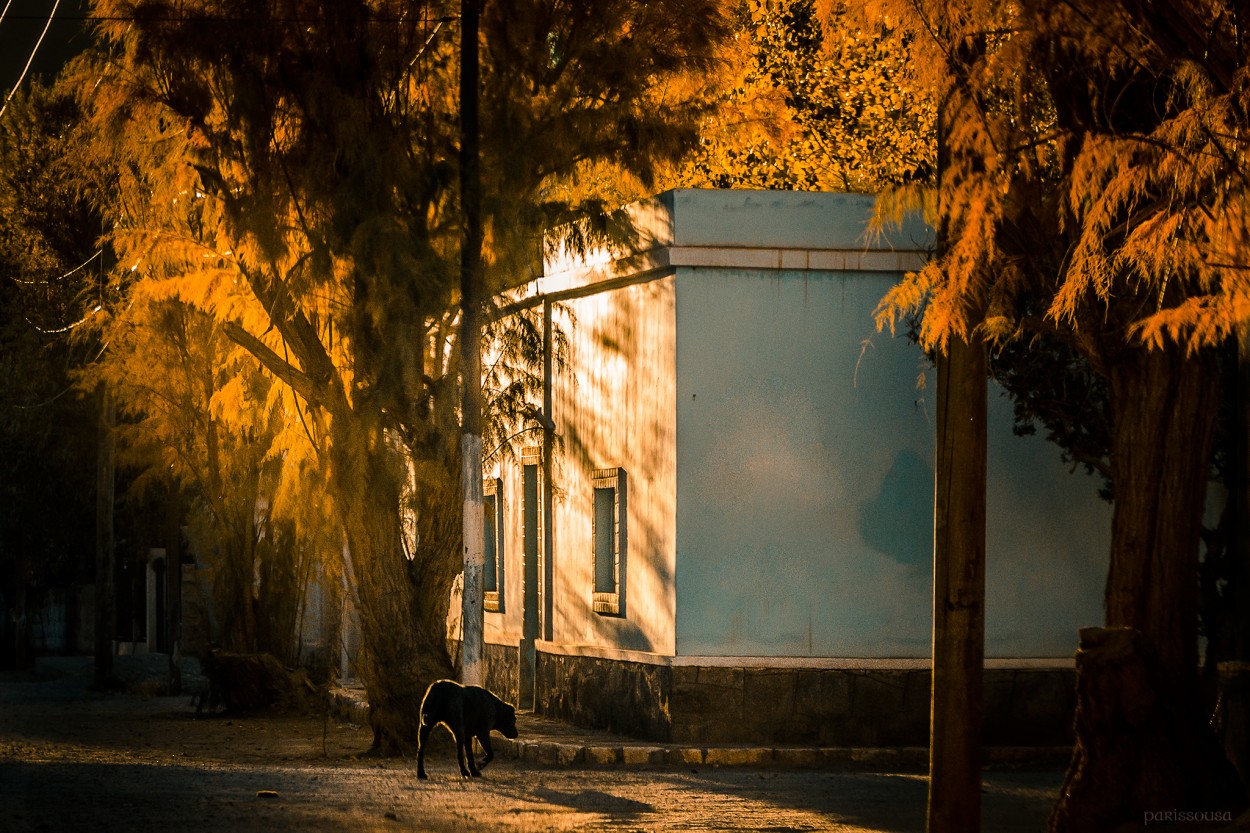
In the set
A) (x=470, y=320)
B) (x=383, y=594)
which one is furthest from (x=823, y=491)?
(x=383, y=594)

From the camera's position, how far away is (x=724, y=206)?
18359 millimetres

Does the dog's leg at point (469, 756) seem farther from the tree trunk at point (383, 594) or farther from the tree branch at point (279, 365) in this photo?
the tree branch at point (279, 365)

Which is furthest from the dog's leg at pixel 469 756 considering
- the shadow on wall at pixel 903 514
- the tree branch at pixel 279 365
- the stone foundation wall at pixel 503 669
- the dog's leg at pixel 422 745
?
the stone foundation wall at pixel 503 669

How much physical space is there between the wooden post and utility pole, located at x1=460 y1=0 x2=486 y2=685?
8031 mm

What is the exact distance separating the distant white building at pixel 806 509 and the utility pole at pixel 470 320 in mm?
2144

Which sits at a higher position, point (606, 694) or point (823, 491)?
point (823, 491)

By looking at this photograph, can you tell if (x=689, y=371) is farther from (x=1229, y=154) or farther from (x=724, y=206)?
(x=1229, y=154)

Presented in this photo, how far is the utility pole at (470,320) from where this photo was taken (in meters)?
17.5

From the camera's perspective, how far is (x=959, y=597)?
10047 millimetres

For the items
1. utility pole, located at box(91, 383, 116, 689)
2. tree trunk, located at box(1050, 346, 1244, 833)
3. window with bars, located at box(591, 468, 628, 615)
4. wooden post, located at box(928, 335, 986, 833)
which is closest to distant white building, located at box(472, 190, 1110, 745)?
window with bars, located at box(591, 468, 628, 615)

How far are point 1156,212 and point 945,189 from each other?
47.5 inches

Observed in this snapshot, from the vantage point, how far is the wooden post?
393 inches

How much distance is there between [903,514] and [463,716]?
5.87m

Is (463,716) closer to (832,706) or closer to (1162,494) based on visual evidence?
(832,706)
